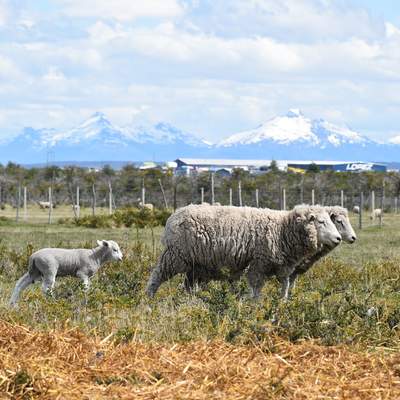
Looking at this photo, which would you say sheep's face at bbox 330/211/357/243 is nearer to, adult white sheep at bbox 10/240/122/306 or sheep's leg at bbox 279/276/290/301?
sheep's leg at bbox 279/276/290/301

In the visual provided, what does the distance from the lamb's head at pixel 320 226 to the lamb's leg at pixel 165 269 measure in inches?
74.6

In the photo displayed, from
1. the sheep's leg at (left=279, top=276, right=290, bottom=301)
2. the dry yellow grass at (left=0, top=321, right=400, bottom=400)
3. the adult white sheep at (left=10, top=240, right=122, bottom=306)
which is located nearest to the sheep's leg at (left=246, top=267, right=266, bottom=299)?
the sheep's leg at (left=279, top=276, right=290, bottom=301)

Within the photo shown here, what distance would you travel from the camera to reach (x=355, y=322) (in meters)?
8.75

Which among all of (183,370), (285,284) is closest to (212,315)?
(183,370)

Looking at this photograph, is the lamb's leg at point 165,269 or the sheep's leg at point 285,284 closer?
the sheep's leg at point 285,284

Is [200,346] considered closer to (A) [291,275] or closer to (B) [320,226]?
(B) [320,226]

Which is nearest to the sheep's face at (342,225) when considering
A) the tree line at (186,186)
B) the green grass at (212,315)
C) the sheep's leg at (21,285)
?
the green grass at (212,315)

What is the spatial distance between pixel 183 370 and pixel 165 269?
6621mm

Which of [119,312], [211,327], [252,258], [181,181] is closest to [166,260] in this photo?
[252,258]

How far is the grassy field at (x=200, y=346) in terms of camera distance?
20.7 feet

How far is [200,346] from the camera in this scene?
7.66m

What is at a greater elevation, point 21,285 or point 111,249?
point 111,249

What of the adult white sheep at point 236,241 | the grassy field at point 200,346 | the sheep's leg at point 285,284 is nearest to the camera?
the grassy field at point 200,346

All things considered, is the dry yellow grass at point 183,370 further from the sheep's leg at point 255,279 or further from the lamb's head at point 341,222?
the lamb's head at point 341,222
